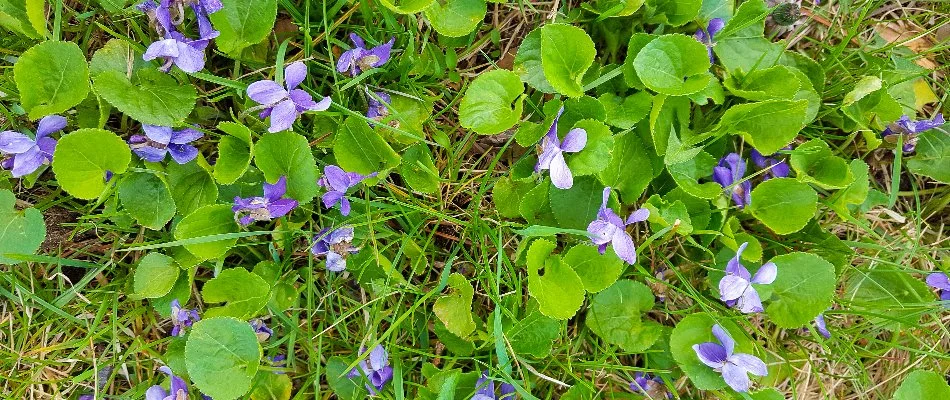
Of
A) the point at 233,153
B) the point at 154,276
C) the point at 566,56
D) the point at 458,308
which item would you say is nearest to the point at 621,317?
the point at 458,308

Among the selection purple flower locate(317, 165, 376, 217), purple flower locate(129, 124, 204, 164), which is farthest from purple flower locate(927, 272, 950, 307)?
purple flower locate(129, 124, 204, 164)

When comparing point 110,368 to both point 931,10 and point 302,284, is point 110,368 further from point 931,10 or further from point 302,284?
point 931,10

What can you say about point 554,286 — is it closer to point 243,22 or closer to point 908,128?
point 243,22

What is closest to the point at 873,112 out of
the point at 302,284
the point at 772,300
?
the point at 772,300

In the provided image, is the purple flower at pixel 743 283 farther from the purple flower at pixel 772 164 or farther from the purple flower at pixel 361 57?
the purple flower at pixel 361 57

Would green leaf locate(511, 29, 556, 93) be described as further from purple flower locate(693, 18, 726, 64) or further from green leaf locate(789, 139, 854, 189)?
green leaf locate(789, 139, 854, 189)

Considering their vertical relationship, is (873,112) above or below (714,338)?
above

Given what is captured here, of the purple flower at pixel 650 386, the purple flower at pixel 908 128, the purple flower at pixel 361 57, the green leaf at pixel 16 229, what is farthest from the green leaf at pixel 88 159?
the purple flower at pixel 908 128
